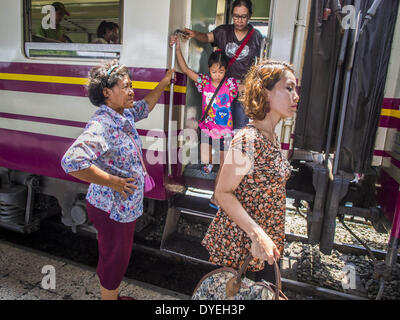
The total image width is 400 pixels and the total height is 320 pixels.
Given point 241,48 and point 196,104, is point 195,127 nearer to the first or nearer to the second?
point 196,104

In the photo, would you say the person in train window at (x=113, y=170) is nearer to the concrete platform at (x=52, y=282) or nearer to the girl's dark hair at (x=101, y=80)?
the girl's dark hair at (x=101, y=80)

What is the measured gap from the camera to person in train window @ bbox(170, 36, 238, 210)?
2.88 metres

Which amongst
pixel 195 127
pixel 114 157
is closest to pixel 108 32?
pixel 195 127

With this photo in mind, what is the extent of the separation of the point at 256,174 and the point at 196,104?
1.88m

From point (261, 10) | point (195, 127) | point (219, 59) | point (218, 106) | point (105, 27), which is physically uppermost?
point (261, 10)

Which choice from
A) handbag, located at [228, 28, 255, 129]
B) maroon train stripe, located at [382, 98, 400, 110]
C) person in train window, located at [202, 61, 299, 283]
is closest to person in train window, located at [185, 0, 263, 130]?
handbag, located at [228, 28, 255, 129]

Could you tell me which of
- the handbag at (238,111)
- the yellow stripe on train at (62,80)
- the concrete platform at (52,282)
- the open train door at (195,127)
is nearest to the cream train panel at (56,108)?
the yellow stripe on train at (62,80)

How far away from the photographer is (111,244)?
204 centimetres

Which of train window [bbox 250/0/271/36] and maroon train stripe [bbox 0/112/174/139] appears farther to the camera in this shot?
train window [bbox 250/0/271/36]

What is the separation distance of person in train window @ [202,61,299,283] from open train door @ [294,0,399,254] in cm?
101

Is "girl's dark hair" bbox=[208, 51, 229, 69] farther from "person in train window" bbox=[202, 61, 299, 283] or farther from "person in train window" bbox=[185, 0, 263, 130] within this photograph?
"person in train window" bbox=[202, 61, 299, 283]

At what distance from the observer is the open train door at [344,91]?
234cm

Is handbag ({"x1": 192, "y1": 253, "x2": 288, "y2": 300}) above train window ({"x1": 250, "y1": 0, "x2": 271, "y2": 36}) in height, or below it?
below

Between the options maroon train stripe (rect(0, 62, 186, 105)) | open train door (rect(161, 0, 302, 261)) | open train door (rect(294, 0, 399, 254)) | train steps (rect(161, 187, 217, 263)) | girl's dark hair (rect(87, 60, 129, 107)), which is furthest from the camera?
train steps (rect(161, 187, 217, 263))
